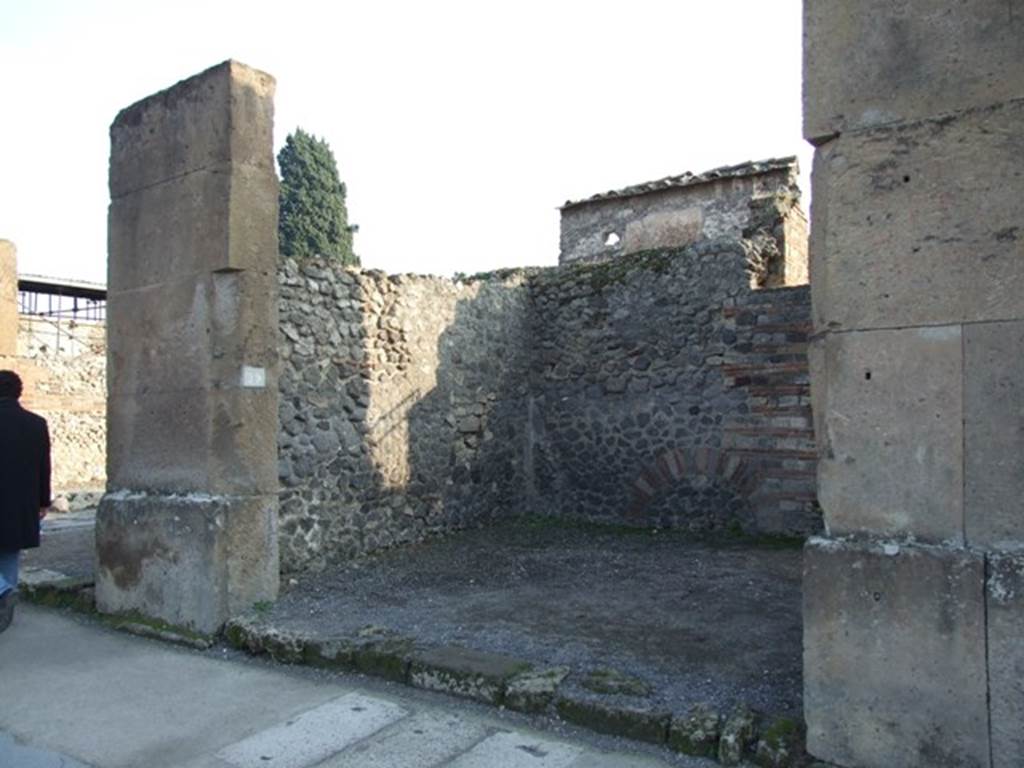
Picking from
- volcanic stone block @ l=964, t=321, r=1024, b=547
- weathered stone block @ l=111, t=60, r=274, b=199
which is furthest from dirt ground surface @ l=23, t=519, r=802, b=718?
weathered stone block @ l=111, t=60, r=274, b=199

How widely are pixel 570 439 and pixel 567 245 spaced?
8749 millimetres

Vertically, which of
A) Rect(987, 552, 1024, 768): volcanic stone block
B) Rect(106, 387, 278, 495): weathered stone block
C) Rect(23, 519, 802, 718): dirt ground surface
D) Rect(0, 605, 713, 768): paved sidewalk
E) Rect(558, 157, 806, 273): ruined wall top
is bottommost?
Rect(0, 605, 713, 768): paved sidewalk

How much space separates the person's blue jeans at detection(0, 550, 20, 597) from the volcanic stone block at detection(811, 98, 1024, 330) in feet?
15.6

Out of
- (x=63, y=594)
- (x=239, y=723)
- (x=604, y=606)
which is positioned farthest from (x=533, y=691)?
(x=63, y=594)

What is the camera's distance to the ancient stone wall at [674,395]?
763 centimetres

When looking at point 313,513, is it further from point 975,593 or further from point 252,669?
point 975,593

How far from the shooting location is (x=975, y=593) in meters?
2.56

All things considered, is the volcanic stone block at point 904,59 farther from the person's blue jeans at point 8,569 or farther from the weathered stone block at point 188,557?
the person's blue jeans at point 8,569

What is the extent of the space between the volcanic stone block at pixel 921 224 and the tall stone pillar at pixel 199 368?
3301 mm

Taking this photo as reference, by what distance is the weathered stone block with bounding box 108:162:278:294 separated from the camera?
15.8ft

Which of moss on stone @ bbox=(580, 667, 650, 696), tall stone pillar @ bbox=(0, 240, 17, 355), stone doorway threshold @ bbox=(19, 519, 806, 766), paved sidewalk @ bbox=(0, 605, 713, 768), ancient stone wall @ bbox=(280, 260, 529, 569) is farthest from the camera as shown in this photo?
tall stone pillar @ bbox=(0, 240, 17, 355)

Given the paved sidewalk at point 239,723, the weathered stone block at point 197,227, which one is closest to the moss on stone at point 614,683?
the paved sidewalk at point 239,723

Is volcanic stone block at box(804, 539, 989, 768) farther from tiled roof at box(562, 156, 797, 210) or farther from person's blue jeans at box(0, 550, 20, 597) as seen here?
tiled roof at box(562, 156, 797, 210)

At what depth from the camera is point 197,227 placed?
16.1 feet
